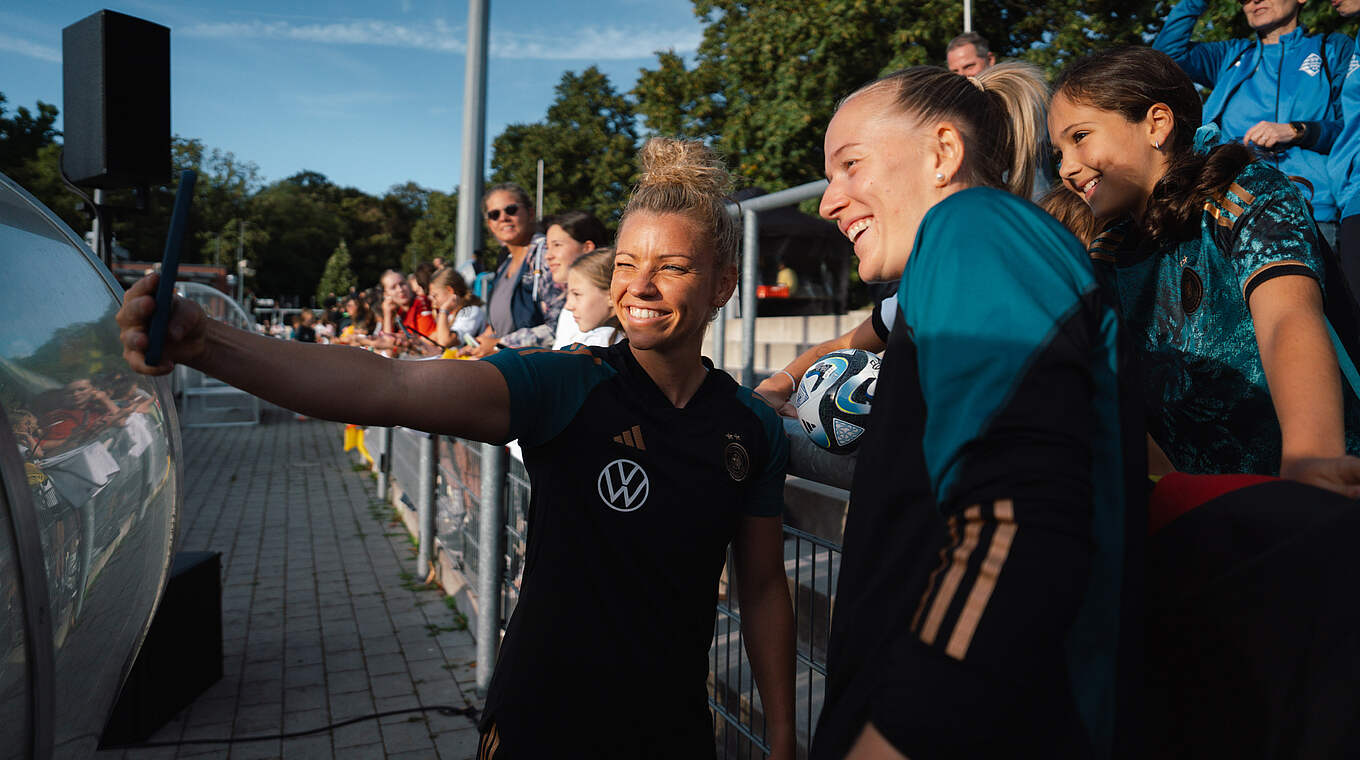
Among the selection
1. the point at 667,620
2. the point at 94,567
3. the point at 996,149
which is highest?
the point at 996,149

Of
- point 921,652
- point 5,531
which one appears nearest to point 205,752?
point 5,531

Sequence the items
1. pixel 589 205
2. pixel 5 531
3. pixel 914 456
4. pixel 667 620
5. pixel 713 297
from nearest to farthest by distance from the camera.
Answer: pixel 914 456 → pixel 5 531 → pixel 667 620 → pixel 713 297 → pixel 589 205

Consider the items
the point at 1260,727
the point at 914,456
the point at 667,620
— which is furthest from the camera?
the point at 667,620

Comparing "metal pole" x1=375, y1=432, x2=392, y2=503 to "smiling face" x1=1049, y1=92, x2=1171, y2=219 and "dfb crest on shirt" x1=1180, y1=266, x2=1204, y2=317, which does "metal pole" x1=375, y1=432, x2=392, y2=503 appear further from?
"dfb crest on shirt" x1=1180, y1=266, x2=1204, y2=317

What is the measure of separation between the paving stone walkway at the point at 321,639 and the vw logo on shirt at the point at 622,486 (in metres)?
2.85

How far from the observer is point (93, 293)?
1.63 meters

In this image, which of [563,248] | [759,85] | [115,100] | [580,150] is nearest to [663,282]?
[563,248]

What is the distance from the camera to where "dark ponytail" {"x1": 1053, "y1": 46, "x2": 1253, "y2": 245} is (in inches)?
61.2

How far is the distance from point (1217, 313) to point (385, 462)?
9.01 m

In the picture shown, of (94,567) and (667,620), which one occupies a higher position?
(94,567)

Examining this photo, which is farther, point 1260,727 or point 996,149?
point 996,149

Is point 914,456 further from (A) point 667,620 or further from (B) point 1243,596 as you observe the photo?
(A) point 667,620

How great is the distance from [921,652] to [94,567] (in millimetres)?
1400

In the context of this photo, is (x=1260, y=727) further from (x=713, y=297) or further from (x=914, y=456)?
(x=713, y=297)
